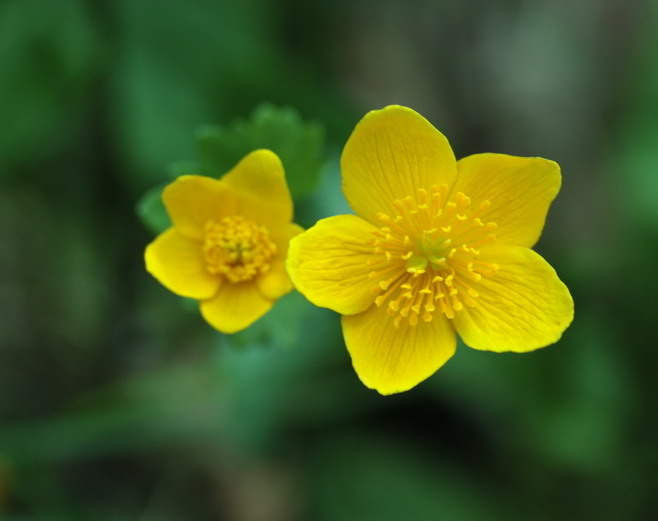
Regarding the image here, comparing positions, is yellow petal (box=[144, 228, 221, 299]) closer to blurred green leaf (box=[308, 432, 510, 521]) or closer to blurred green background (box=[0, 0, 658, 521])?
blurred green background (box=[0, 0, 658, 521])

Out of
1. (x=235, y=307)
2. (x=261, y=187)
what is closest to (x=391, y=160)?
(x=261, y=187)

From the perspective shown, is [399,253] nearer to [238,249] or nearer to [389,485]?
[238,249]

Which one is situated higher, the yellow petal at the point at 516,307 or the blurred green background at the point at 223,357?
the yellow petal at the point at 516,307

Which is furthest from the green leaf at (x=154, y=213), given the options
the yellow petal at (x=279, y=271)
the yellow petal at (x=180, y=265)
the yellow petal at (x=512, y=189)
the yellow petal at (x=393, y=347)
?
the yellow petal at (x=512, y=189)

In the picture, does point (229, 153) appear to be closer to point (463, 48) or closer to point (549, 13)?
point (463, 48)


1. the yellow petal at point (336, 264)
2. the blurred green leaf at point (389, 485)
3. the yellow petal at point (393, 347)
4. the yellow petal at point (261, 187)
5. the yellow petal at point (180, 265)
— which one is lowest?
the blurred green leaf at point (389, 485)

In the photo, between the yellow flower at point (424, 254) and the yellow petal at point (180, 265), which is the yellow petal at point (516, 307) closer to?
the yellow flower at point (424, 254)

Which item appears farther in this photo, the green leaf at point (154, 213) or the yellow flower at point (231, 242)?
the green leaf at point (154, 213)
